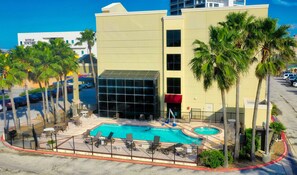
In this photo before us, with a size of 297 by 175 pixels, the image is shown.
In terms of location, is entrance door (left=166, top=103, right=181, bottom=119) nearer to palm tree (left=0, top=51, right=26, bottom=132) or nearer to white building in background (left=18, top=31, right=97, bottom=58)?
palm tree (left=0, top=51, right=26, bottom=132)

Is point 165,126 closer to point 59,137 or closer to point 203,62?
point 59,137

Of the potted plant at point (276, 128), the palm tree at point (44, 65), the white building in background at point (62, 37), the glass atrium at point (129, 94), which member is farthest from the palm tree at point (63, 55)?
the white building in background at point (62, 37)

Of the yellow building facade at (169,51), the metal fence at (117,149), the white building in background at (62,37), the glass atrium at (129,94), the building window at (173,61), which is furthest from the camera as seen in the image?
the white building in background at (62,37)

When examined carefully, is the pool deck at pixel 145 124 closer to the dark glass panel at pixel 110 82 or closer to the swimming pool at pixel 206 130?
the swimming pool at pixel 206 130

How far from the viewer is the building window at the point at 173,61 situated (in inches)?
1395

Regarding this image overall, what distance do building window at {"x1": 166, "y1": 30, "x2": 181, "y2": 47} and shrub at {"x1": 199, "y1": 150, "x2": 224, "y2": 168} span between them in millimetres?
17530

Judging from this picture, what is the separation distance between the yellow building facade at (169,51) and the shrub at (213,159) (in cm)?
1395

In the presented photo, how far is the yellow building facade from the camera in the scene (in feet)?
112

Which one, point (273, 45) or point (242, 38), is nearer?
point (273, 45)

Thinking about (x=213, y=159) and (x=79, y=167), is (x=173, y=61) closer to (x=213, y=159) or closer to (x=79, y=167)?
(x=213, y=159)

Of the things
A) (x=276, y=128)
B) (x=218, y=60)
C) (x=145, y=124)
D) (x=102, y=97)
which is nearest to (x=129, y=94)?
(x=102, y=97)

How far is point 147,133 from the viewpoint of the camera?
31.3 m

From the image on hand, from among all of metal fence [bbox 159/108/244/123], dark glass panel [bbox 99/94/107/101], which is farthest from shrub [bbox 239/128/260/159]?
dark glass panel [bbox 99/94/107/101]

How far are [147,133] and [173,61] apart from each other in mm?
10531
